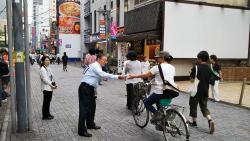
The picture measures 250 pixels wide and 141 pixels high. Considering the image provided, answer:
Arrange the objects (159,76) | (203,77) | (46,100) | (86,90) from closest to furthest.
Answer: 1. (159,76)
2. (86,90)
3. (203,77)
4. (46,100)

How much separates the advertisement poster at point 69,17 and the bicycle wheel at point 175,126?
56.8 m

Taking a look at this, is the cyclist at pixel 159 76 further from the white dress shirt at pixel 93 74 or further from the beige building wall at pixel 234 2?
the beige building wall at pixel 234 2

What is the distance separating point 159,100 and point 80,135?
193cm

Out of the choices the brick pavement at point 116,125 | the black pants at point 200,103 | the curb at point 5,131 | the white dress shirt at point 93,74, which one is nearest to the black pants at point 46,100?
the brick pavement at point 116,125

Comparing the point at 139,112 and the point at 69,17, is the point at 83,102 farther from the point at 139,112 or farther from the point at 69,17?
the point at 69,17

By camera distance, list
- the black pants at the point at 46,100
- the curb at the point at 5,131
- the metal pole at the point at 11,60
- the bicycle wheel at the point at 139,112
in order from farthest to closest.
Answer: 1. the black pants at the point at 46,100
2. the bicycle wheel at the point at 139,112
3. the metal pole at the point at 11,60
4. the curb at the point at 5,131

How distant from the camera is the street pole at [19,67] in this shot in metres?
7.27

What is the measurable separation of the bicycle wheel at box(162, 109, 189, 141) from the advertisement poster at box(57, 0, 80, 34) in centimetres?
5682

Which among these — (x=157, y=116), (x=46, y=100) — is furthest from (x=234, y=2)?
(x=157, y=116)

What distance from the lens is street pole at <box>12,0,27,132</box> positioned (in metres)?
7.27

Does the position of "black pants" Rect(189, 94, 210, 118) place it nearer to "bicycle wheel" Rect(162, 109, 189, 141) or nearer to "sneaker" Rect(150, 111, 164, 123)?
"sneaker" Rect(150, 111, 164, 123)

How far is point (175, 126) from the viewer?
630 cm

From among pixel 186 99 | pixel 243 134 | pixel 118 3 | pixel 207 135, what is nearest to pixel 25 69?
pixel 207 135

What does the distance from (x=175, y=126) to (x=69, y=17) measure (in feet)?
190
